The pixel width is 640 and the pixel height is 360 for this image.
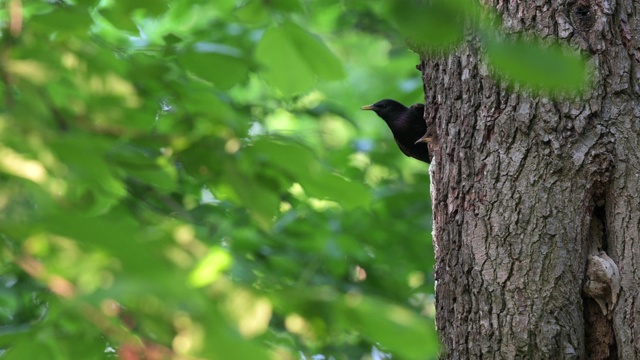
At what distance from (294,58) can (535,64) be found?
3.51ft

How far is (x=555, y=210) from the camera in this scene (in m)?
2.21

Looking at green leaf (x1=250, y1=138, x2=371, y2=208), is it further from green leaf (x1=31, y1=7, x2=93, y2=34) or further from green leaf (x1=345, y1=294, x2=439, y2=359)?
green leaf (x1=345, y1=294, x2=439, y2=359)

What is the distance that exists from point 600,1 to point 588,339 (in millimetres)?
1021

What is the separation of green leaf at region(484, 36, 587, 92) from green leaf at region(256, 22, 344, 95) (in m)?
0.96

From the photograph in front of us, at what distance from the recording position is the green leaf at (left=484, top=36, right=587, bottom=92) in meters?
0.71

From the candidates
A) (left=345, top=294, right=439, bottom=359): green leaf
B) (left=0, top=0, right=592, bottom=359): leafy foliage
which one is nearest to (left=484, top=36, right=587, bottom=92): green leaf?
(left=0, top=0, right=592, bottom=359): leafy foliage

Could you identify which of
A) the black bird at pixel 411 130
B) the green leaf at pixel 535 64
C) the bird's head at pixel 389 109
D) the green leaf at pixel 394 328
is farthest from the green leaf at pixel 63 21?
the bird's head at pixel 389 109

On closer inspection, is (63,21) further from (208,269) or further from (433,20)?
(433,20)

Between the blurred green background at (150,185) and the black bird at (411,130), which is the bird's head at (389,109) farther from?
the blurred green background at (150,185)

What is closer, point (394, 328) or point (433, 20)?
point (433, 20)

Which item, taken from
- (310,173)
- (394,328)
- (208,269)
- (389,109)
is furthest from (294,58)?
(389,109)

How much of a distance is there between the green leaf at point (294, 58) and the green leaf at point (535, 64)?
37.8 inches

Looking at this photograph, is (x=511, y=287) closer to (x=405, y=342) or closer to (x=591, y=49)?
(x=591, y=49)

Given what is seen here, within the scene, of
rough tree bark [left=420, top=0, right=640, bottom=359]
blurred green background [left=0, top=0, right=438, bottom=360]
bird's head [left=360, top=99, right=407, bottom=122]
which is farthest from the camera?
bird's head [left=360, top=99, right=407, bottom=122]
